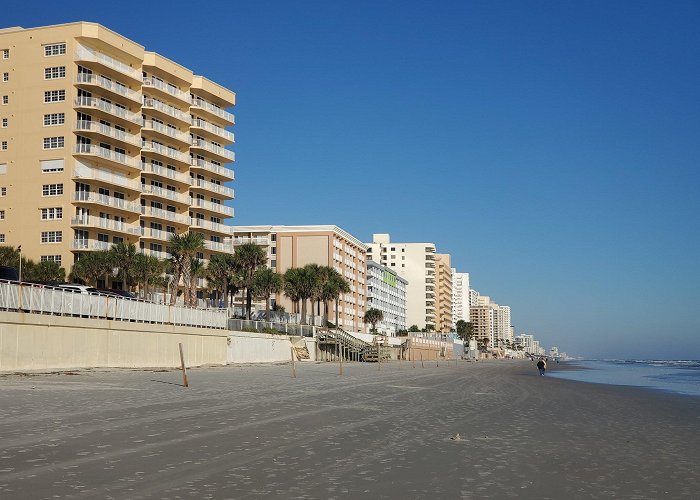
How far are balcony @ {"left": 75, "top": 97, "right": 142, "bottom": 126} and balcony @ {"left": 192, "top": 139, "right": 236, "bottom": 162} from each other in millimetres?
13972

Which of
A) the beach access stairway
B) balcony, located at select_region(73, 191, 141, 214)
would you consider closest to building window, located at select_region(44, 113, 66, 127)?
balcony, located at select_region(73, 191, 141, 214)

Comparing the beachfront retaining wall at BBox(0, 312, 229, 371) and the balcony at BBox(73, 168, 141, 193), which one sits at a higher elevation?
the balcony at BBox(73, 168, 141, 193)

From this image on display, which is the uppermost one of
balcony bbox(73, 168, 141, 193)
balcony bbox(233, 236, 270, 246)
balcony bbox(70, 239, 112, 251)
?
balcony bbox(73, 168, 141, 193)

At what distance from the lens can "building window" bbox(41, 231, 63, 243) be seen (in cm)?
8206

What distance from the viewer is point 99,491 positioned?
9094mm

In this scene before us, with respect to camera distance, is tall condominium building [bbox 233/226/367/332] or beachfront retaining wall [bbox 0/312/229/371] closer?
beachfront retaining wall [bbox 0/312/229/371]

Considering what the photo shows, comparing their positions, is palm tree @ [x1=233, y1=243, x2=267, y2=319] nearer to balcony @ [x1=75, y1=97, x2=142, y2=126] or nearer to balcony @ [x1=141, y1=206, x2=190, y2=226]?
balcony @ [x1=141, y1=206, x2=190, y2=226]

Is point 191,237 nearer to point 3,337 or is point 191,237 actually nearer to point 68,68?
point 68,68

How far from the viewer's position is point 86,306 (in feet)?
122

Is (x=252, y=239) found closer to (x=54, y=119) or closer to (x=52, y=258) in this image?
(x=54, y=119)

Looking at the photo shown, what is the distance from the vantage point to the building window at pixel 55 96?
8344 centimetres

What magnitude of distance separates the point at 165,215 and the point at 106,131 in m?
14.7

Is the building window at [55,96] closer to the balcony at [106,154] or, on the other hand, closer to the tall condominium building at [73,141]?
the tall condominium building at [73,141]

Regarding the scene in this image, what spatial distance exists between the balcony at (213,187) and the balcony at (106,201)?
49.5 feet
